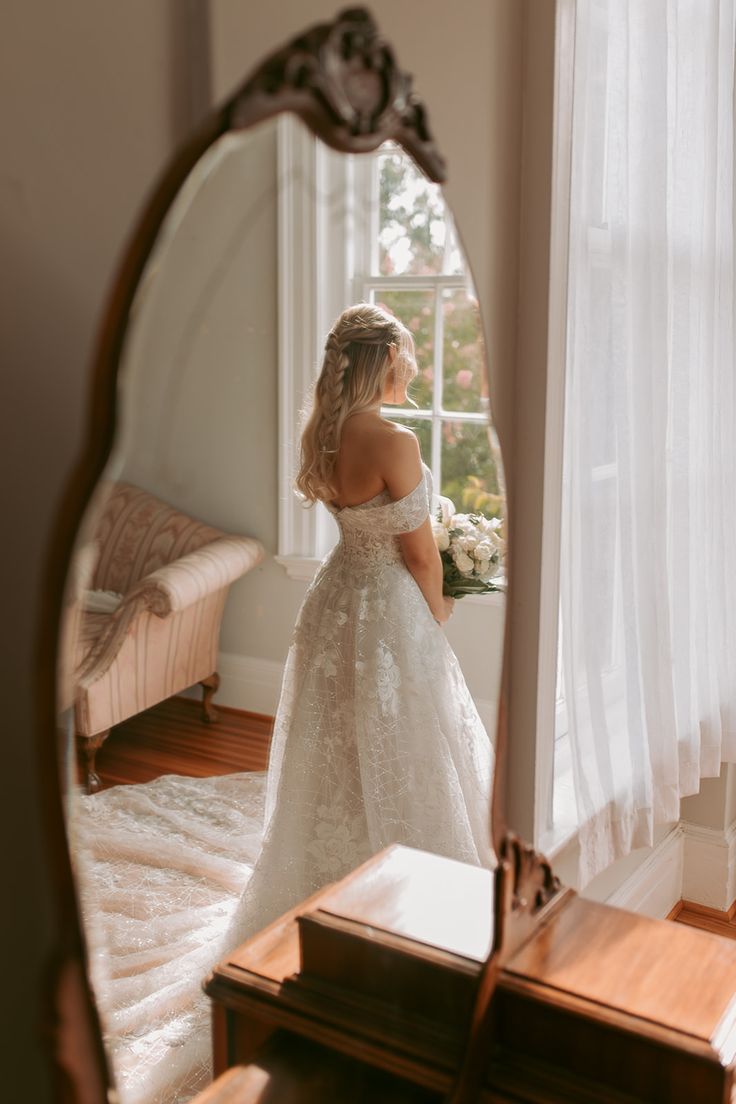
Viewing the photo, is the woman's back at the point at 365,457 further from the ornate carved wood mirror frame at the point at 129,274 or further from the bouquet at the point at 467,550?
the ornate carved wood mirror frame at the point at 129,274

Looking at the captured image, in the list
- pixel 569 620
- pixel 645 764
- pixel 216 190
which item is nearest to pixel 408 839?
pixel 216 190

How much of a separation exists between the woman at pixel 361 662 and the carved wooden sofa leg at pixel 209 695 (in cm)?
7

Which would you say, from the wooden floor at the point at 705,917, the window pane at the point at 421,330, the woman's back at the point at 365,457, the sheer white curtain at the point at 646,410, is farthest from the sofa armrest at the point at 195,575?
the wooden floor at the point at 705,917

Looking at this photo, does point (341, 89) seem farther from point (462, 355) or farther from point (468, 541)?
point (468, 541)

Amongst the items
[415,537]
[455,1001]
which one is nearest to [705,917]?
[455,1001]

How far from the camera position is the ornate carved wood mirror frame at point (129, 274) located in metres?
0.60

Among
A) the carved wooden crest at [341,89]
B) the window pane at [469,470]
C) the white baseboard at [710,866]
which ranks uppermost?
the carved wooden crest at [341,89]

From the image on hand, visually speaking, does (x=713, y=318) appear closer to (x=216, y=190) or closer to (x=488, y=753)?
(x=488, y=753)

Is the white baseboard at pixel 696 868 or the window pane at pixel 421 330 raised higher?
the window pane at pixel 421 330

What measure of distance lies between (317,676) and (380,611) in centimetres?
9


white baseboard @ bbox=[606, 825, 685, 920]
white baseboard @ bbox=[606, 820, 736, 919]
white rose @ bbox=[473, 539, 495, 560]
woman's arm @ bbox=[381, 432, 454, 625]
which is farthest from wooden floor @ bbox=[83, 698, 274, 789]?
white baseboard @ bbox=[606, 820, 736, 919]

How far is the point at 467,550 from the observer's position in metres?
1.04

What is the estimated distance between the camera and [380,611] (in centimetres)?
92

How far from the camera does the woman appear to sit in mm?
832
